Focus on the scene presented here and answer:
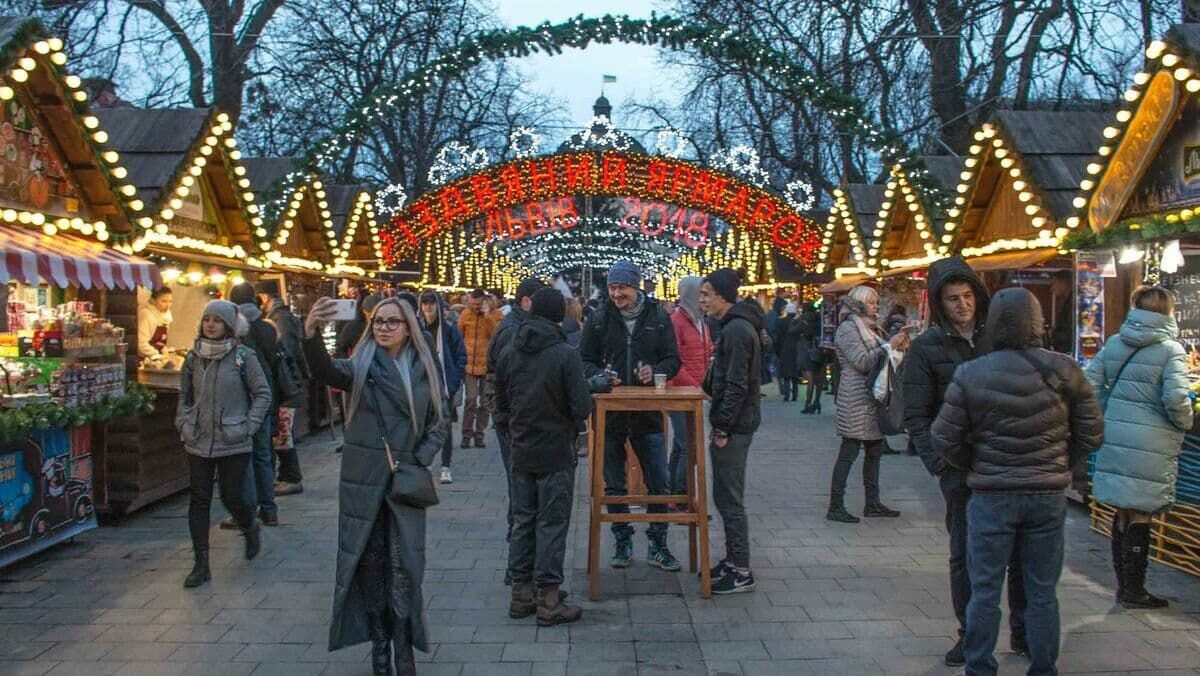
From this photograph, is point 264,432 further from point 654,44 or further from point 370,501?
point 654,44

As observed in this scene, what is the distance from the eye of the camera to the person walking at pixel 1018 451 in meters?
3.91

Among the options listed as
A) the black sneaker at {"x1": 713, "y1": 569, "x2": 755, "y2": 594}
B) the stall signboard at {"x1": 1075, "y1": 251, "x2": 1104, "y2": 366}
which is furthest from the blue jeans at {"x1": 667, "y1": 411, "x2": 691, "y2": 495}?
the stall signboard at {"x1": 1075, "y1": 251, "x2": 1104, "y2": 366}

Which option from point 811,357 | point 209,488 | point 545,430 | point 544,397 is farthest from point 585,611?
point 811,357

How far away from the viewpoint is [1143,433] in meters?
5.58

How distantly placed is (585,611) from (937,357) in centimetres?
236

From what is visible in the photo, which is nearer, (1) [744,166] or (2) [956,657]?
(2) [956,657]

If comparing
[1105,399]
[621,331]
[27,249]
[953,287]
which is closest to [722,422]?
[621,331]

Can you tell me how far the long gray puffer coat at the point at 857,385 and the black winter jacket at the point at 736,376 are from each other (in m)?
2.25

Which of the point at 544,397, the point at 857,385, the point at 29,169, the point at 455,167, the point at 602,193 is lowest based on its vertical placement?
the point at 857,385

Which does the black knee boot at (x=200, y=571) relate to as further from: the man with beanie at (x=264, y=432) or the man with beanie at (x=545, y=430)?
the man with beanie at (x=545, y=430)

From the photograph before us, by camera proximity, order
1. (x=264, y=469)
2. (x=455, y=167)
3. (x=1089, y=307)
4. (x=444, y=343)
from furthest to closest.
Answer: (x=455, y=167)
(x=444, y=343)
(x=1089, y=307)
(x=264, y=469)

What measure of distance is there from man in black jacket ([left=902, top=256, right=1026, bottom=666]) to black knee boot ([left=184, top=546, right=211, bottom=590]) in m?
4.19

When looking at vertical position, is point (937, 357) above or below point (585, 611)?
above

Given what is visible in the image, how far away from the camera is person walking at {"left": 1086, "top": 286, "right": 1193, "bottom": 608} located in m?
5.50
